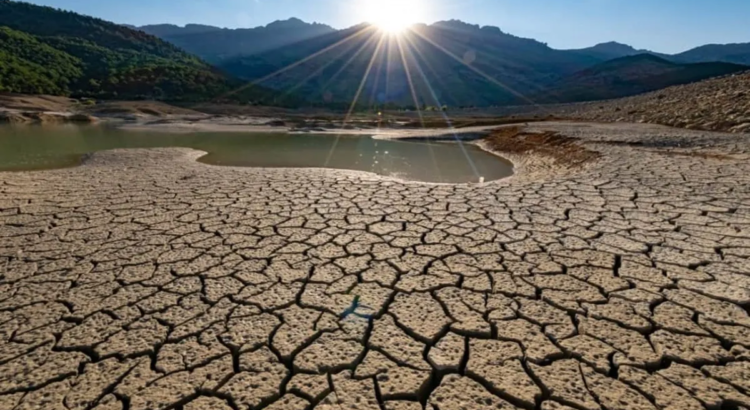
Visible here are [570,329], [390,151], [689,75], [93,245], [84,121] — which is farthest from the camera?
[689,75]

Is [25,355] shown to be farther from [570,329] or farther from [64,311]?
[570,329]

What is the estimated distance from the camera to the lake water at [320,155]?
858 centimetres

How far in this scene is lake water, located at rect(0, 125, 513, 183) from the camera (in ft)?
28.1

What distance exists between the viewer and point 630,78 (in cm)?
5656

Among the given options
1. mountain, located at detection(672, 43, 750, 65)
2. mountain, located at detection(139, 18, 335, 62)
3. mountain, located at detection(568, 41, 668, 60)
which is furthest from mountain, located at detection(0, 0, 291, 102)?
mountain, located at detection(568, 41, 668, 60)

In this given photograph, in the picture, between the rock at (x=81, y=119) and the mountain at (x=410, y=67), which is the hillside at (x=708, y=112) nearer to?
the rock at (x=81, y=119)

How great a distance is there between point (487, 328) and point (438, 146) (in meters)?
11.9

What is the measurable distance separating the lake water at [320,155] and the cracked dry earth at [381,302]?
4.00 metres

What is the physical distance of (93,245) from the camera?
3.40 metres

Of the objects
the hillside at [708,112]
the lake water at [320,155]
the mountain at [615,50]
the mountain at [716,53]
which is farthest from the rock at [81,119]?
the mountain at [615,50]

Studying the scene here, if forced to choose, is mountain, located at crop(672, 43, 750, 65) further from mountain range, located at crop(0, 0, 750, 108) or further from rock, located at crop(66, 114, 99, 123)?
rock, located at crop(66, 114, 99, 123)

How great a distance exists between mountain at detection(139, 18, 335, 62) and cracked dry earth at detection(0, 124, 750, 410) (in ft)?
382

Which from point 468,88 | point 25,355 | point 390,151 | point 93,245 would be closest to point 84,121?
point 390,151

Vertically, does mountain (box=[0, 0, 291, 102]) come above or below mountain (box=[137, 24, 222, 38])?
below
